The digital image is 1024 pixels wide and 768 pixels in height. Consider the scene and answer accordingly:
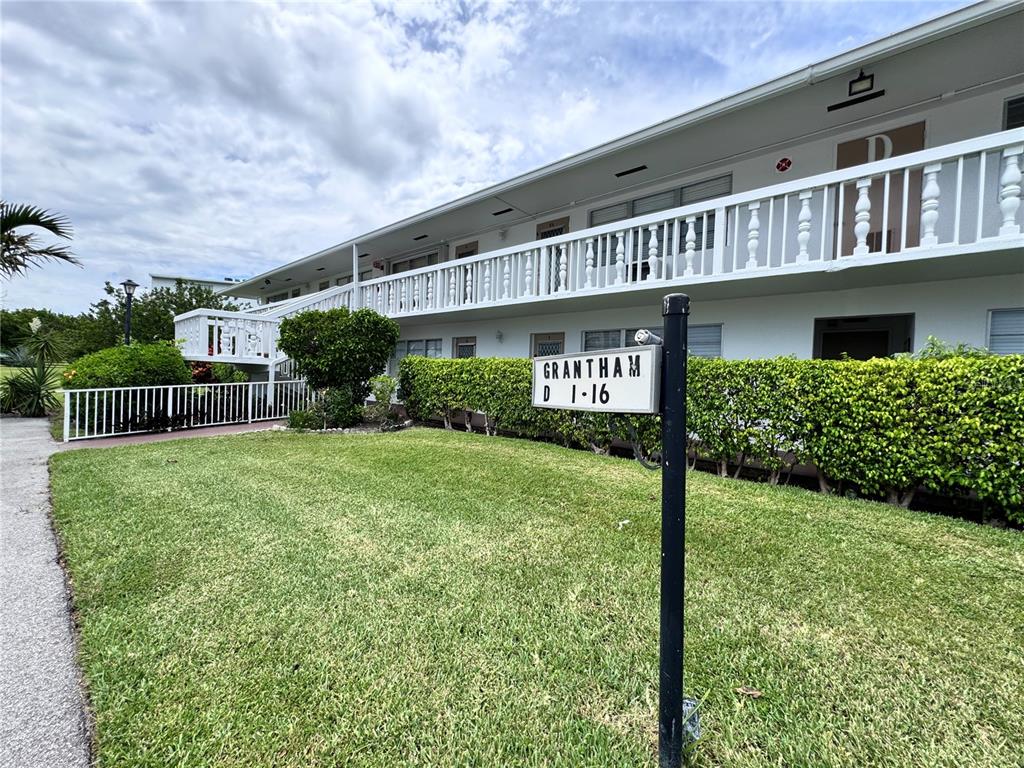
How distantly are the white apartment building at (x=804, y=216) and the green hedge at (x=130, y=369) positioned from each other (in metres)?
6.29

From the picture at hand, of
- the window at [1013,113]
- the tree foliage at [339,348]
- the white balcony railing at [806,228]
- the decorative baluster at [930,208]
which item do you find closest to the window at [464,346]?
the white balcony railing at [806,228]

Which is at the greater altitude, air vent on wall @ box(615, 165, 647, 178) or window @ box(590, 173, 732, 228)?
air vent on wall @ box(615, 165, 647, 178)

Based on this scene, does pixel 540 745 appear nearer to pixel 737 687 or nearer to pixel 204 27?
pixel 737 687

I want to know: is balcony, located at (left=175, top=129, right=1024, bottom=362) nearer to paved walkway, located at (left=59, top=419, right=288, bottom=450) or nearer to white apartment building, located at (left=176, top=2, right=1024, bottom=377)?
white apartment building, located at (left=176, top=2, right=1024, bottom=377)

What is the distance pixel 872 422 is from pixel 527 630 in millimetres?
4641

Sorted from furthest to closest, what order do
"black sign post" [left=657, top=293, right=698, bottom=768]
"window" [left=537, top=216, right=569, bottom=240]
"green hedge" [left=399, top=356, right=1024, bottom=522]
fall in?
"window" [left=537, top=216, right=569, bottom=240] < "green hedge" [left=399, top=356, right=1024, bottom=522] < "black sign post" [left=657, top=293, right=698, bottom=768]

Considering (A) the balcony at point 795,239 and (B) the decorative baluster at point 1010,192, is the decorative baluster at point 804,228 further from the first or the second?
(B) the decorative baluster at point 1010,192

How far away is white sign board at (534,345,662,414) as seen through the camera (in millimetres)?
1489

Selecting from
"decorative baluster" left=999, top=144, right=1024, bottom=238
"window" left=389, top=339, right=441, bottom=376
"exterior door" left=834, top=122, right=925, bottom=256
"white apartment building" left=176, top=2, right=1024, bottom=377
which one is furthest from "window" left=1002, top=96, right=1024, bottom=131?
"window" left=389, top=339, right=441, bottom=376

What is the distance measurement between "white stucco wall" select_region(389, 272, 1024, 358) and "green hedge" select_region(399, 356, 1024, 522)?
6.58ft

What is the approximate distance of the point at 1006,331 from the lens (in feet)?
18.5

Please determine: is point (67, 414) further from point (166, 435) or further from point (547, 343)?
point (547, 343)

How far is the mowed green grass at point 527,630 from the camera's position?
5.80 ft

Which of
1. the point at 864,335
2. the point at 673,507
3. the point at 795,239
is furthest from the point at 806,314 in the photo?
the point at 673,507
